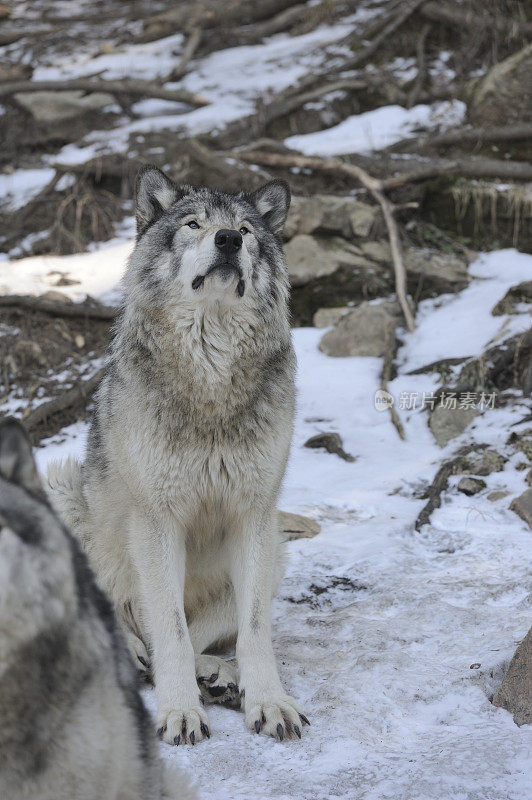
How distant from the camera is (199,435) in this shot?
378 centimetres

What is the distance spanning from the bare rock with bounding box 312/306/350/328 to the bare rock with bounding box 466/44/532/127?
3642mm

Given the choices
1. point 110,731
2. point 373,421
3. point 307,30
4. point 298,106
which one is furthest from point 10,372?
point 307,30

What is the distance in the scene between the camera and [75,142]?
12086 mm

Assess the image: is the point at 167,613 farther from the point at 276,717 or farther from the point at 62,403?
the point at 62,403

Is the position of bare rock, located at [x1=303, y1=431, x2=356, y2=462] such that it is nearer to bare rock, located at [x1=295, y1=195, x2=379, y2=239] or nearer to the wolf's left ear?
the wolf's left ear

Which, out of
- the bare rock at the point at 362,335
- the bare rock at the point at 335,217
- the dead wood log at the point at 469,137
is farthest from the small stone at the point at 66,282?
the dead wood log at the point at 469,137

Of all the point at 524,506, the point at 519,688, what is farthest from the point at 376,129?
the point at 519,688

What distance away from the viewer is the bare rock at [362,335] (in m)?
7.95

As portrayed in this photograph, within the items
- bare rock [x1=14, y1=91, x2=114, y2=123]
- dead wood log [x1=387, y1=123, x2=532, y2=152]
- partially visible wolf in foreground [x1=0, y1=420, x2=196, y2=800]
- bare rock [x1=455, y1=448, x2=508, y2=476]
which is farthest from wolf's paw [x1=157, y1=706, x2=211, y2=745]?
bare rock [x1=14, y1=91, x2=114, y2=123]

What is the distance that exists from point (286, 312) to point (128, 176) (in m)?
7.07

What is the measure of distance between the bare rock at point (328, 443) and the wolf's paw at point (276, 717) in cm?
327

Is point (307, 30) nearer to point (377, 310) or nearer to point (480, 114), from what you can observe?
point (480, 114)

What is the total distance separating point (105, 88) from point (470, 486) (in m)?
9.05

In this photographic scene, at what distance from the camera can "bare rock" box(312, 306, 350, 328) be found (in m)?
8.45
